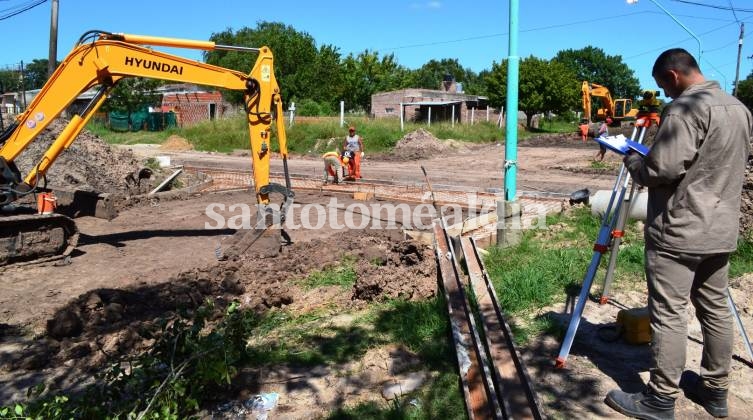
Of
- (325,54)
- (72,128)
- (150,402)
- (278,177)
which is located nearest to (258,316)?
(150,402)

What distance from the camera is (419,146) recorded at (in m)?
28.0

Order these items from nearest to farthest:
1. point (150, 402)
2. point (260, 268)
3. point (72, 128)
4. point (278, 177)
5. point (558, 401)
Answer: point (150, 402) → point (558, 401) → point (260, 268) → point (72, 128) → point (278, 177)

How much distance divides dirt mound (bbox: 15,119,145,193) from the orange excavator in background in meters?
17.6

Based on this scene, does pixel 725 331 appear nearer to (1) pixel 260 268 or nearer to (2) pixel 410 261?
(2) pixel 410 261

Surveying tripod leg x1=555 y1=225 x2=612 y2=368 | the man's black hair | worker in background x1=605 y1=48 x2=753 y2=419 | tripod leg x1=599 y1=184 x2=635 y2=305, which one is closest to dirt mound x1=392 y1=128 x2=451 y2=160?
tripod leg x1=599 y1=184 x2=635 y2=305

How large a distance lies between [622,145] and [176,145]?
3015 cm

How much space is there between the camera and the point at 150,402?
3088 mm

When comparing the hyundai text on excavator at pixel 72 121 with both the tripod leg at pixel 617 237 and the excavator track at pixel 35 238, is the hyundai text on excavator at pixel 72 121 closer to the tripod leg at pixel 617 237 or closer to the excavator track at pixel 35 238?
the excavator track at pixel 35 238

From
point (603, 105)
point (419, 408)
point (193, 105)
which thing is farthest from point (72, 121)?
point (193, 105)

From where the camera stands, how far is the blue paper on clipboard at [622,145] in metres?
3.43

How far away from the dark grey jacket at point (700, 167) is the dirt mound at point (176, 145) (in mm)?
29596

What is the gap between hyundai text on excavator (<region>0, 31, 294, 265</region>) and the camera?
27.4ft

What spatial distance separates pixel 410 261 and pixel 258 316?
6.31 ft

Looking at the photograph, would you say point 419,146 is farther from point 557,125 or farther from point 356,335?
point 557,125
